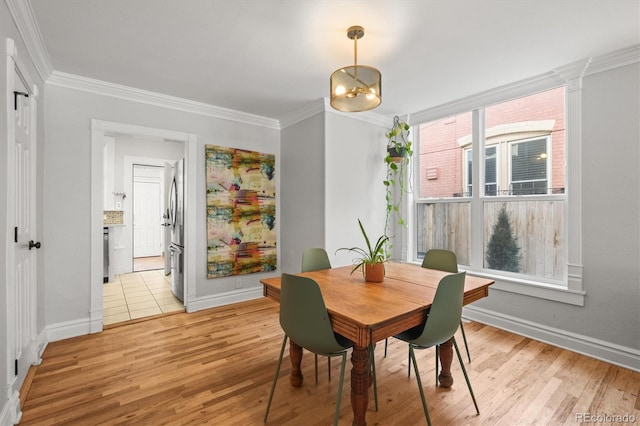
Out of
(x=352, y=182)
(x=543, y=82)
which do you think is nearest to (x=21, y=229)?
(x=352, y=182)

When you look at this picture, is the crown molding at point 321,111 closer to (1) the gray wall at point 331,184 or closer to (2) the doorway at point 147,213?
(1) the gray wall at point 331,184

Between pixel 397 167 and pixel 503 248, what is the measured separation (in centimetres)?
168

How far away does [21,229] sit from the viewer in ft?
6.89

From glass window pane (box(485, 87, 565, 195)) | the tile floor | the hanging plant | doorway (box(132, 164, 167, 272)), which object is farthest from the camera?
doorway (box(132, 164, 167, 272))

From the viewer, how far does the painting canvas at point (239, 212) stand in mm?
3834

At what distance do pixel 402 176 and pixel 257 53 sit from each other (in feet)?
8.45

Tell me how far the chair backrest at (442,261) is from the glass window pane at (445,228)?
3.74ft

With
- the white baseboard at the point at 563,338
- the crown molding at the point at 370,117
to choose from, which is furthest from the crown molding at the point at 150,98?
the white baseboard at the point at 563,338

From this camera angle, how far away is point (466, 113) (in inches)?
144

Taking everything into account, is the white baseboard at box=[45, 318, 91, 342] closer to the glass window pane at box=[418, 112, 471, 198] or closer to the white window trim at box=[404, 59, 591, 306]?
the glass window pane at box=[418, 112, 471, 198]

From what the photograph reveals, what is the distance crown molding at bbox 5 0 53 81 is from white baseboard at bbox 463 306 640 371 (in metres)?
4.60

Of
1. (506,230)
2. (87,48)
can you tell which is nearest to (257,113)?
(87,48)

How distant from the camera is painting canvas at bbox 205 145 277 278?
3.83 meters

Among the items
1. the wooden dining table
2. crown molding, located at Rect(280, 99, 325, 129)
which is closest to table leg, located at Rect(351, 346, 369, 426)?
the wooden dining table
